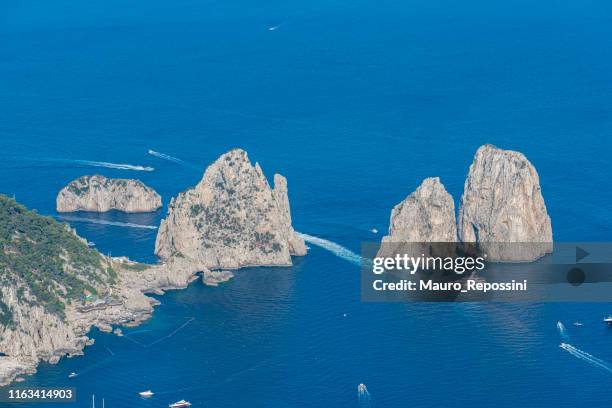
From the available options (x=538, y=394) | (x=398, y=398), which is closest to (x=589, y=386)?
(x=538, y=394)

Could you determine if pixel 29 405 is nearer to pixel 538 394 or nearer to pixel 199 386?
pixel 199 386

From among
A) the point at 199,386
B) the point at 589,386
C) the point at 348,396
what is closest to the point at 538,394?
the point at 589,386

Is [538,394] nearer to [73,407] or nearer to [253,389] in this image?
[253,389]

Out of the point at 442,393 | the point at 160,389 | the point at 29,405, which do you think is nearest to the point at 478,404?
the point at 442,393

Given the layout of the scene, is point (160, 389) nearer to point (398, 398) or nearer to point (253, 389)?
point (253, 389)

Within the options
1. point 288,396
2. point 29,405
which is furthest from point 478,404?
point 29,405
